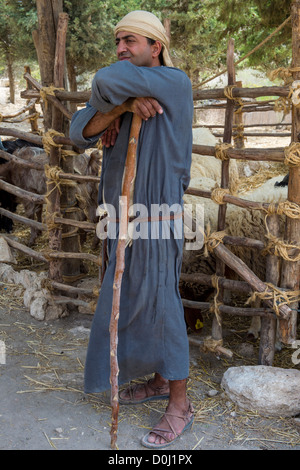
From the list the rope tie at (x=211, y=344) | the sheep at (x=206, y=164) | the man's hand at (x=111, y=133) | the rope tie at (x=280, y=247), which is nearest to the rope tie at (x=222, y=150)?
the rope tie at (x=280, y=247)

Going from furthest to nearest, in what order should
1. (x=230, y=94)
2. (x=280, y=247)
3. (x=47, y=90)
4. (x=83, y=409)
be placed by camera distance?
(x=47, y=90), (x=230, y=94), (x=280, y=247), (x=83, y=409)

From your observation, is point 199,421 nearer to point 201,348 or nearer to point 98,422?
point 98,422

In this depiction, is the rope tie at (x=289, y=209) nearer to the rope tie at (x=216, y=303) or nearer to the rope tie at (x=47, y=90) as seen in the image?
the rope tie at (x=216, y=303)

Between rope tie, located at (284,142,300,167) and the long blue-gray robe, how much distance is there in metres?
0.76

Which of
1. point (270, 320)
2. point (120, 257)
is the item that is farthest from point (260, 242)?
point (120, 257)

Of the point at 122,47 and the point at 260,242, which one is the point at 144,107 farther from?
the point at 260,242

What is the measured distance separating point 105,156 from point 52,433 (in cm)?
156

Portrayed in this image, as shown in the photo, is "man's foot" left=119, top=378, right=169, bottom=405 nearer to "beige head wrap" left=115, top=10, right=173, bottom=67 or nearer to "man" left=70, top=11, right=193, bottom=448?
"man" left=70, top=11, right=193, bottom=448

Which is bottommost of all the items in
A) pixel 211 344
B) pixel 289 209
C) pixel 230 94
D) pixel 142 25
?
pixel 211 344

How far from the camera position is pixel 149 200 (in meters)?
2.45

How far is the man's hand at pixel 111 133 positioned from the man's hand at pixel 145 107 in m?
0.22

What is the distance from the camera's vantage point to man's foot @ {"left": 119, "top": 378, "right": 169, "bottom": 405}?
287 cm

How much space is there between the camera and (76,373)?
329 centimetres

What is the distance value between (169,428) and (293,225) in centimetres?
150
